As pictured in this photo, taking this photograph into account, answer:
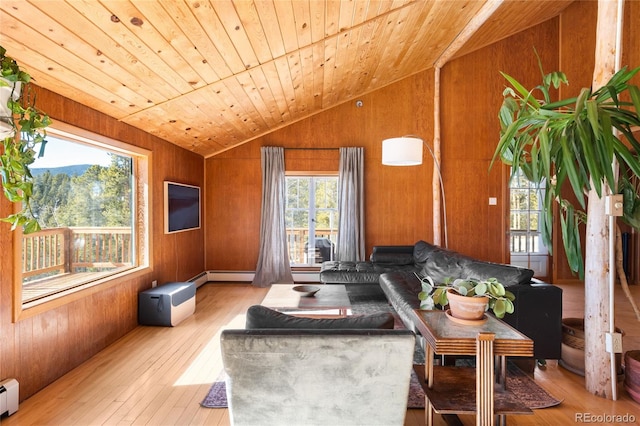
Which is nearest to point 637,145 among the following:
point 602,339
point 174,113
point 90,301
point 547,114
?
point 547,114

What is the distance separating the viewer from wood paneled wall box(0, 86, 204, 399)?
7.54 ft

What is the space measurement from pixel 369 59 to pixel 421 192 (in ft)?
8.31

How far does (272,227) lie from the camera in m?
5.86

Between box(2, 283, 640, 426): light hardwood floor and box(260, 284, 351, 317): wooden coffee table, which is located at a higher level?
box(260, 284, 351, 317): wooden coffee table

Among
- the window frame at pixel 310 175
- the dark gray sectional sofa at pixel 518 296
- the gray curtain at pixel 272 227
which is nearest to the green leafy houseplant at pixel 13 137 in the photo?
the dark gray sectional sofa at pixel 518 296

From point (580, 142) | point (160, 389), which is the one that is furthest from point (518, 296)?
point (160, 389)

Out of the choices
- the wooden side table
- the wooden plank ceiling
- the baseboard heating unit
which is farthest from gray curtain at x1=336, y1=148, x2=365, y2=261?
the baseboard heating unit

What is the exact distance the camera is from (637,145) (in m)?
1.92

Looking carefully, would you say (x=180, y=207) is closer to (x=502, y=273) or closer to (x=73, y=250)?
(x=73, y=250)

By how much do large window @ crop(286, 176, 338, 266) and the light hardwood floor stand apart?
2.60 m

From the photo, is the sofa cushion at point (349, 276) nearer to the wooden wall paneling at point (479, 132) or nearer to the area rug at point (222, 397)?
the area rug at point (222, 397)

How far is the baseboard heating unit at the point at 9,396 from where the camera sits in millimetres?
2168

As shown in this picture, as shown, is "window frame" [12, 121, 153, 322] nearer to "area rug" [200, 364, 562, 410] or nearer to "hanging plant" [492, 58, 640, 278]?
"area rug" [200, 364, 562, 410]

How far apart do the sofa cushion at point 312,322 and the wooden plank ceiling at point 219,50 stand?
77.2 inches
